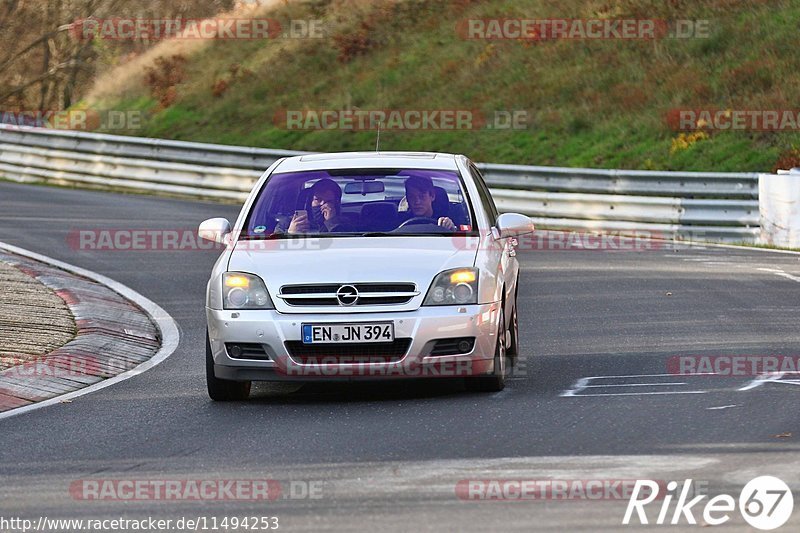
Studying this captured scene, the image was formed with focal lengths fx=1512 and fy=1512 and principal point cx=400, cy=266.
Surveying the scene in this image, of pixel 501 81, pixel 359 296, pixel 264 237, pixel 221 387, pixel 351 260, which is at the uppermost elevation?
pixel 501 81

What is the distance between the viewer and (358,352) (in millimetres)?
9242

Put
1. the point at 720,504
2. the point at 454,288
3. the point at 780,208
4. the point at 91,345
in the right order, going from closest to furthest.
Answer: the point at 720,504
the point at 454,288
the point at 91,345
the point at 780,208

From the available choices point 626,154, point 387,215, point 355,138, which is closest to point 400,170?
point 387,215

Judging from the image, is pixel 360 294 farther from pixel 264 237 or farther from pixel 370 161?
pixel 370 161

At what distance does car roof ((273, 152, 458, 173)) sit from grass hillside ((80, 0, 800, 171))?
15.4m

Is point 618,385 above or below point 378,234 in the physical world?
below

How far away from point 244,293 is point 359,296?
2.48 ft

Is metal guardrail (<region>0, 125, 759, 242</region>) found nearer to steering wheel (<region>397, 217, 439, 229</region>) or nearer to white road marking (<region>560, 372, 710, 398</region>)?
white road marking (<region>560, 372, 710, 398</region>)

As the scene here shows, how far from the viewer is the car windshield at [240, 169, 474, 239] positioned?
Answer: 1022 cm

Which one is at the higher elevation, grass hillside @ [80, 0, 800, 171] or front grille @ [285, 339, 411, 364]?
grass hillside @ [80, 0, 800, 171]

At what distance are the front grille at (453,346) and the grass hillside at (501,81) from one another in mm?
16914

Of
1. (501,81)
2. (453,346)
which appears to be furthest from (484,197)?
(501,81)

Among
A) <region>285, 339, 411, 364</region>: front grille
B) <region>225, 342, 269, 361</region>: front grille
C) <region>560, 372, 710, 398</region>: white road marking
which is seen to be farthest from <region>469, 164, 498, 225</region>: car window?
<region>225, 342, 269, 361</region>: front grille

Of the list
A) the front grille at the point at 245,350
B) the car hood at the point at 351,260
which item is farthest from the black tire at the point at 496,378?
the front grille at the point at 245,350
